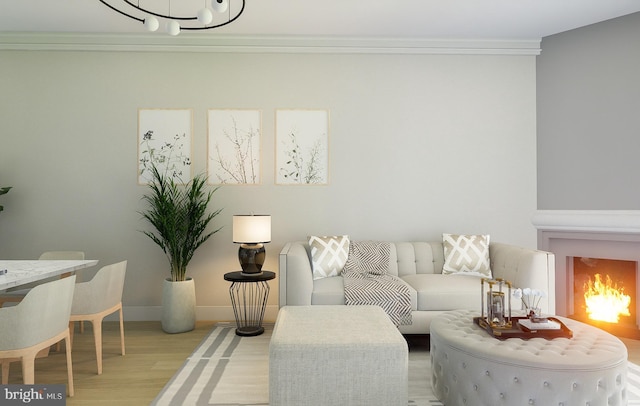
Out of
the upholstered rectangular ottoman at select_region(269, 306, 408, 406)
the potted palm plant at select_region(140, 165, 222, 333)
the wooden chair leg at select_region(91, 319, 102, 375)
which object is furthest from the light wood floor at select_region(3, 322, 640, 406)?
the upholstered rectangular ottoman at select_region(269, 306, 408, 406)

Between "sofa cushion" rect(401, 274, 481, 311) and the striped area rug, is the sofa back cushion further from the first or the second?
the striped area rug

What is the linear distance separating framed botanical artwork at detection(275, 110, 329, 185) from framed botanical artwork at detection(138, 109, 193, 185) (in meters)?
0.97

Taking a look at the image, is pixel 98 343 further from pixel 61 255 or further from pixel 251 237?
pixel 251 237

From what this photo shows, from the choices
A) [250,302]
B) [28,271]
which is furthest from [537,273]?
[28,271]

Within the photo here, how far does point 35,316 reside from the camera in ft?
6.23

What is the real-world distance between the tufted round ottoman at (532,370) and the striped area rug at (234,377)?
365 mm

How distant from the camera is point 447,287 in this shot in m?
3.03

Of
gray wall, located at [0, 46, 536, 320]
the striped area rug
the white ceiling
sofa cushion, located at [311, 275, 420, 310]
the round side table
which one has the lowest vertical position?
the striped area rug

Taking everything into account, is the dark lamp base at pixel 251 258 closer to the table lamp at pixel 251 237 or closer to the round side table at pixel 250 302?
the table lamp at pixel 251 237

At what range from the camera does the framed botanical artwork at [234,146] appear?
3926 mm

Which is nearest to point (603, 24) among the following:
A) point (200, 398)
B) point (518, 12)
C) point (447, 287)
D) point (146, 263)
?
point (518, 12)

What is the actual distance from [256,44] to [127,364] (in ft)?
10.4

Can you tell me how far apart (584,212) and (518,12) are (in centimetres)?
201

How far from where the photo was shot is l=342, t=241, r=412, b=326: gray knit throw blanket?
292cm
